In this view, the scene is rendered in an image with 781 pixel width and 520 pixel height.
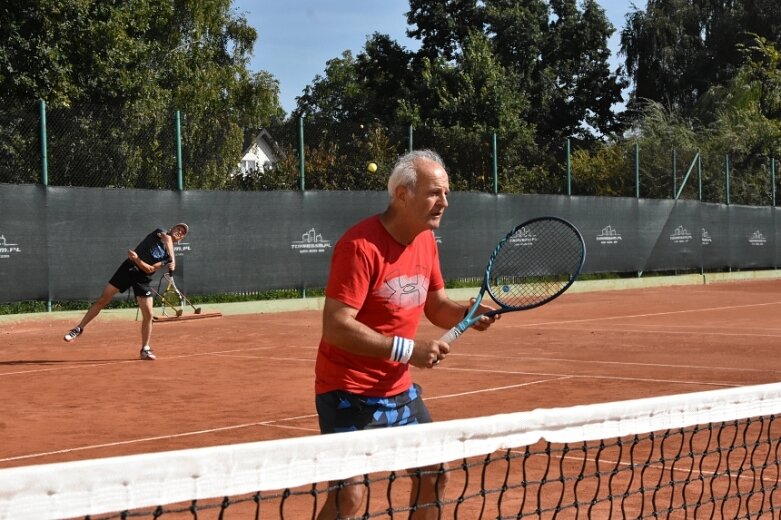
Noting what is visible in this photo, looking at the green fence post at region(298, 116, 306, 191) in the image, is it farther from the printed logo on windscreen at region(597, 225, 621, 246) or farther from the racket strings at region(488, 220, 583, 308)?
the printed logo on windscreen at region(597, 225, 621, 246)

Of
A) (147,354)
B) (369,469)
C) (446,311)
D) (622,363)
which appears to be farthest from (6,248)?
(369,469)

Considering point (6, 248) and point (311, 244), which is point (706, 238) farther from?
point (6, 248)

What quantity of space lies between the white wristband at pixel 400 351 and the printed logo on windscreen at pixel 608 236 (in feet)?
64.1

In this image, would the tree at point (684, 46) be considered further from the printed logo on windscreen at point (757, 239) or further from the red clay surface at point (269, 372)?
the red clay surface at point (269, 372)

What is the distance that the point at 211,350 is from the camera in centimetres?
1245

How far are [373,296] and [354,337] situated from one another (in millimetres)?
214

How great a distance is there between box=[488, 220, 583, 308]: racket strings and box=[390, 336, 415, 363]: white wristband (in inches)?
47.9

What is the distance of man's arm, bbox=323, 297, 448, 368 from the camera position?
11.6ft

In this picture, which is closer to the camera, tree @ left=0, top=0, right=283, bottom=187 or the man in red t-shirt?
the man in red t-shirt

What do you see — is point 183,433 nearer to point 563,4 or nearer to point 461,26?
point 461,26

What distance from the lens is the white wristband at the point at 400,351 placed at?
11.7 ft

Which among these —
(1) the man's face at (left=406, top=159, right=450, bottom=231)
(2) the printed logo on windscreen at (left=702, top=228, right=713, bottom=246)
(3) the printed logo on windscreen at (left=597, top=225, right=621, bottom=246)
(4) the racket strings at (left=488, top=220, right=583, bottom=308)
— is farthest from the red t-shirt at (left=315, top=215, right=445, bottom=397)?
(2) the printed logo on windscreen at (left=702, top=228, right=713, bottom=246)

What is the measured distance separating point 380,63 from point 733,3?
792 inches

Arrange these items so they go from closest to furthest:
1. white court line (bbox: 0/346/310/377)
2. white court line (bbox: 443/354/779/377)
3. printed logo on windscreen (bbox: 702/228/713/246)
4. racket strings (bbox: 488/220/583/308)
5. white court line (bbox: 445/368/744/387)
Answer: racket strings (bbox: 488/220/583/308) < white court line (bbox: 445/368/744/387) < white court line (bbox: 443/354/779/377) < white court line (bbox: 0/346/310/377) < printed logo on windscreen (bbox: 702/228/713/246)
